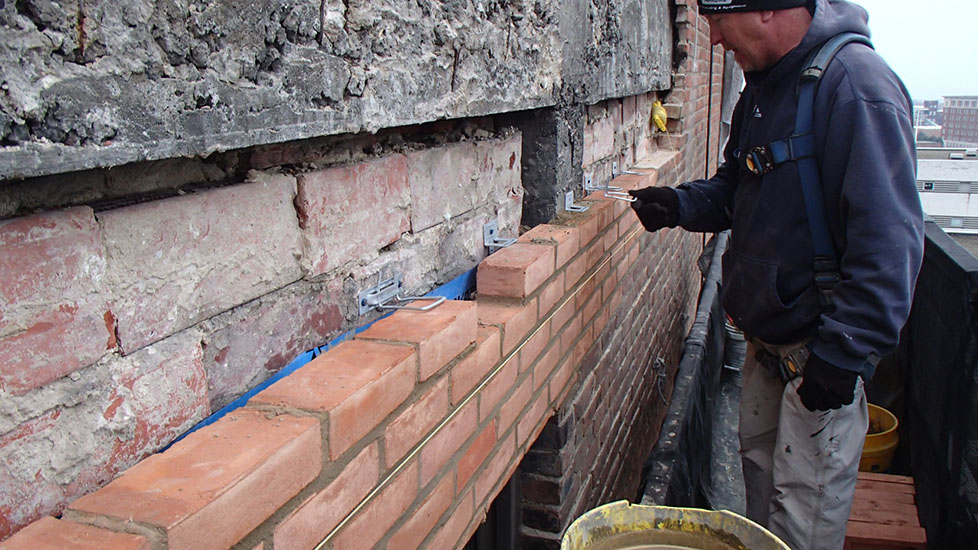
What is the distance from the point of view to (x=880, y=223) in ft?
6.52

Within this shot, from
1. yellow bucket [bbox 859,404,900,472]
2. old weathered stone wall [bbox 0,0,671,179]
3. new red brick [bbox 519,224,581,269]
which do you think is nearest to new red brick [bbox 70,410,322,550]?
old weathered stone wall [bbox 0,0,671,179]

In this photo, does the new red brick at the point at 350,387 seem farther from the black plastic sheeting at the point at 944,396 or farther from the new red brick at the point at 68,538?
the black plastic sheeting at the point at 944,396

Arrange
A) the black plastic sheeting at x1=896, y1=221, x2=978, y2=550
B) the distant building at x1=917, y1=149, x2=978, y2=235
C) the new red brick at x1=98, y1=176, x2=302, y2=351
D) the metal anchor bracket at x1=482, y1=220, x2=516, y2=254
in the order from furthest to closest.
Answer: the distant building at x1=917, y1=149, x2=978, y2=235 → the black plastic sheeting at x1=896, y1=221, x2=978, y2=550 → the metal anchor bracket at x1=482, y1=220, x2=516, y2=254 → the new red brick at x1=98, y1=176, x2=302, y2=351

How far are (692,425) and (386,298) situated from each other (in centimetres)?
299

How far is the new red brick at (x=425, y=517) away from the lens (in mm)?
1404

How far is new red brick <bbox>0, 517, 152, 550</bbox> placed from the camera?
31.8 inches

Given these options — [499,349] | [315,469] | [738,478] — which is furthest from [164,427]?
[738,478]

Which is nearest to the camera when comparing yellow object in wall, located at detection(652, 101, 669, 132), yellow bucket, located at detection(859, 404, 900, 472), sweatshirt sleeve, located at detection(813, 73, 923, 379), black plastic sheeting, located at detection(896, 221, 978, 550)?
sweatshirt sleeve, located at detection(813, 73, 923, 379)

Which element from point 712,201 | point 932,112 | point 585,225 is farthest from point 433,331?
point 932,112

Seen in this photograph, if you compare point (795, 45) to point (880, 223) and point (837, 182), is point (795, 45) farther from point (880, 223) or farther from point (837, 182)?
point (880, 223)

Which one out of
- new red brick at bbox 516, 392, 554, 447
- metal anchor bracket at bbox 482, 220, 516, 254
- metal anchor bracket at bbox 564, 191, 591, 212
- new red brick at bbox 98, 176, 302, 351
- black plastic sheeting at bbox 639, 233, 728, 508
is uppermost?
new red brick at bbox 98, 176, 302, 351

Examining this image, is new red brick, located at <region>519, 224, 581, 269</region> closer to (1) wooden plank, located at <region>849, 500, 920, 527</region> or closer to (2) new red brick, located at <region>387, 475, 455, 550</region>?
(2) new red brick, located at <region>387, 475, 455, 550</region>

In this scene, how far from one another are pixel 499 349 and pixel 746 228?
1197 millimetres

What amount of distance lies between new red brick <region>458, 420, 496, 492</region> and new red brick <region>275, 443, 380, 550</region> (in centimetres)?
39
